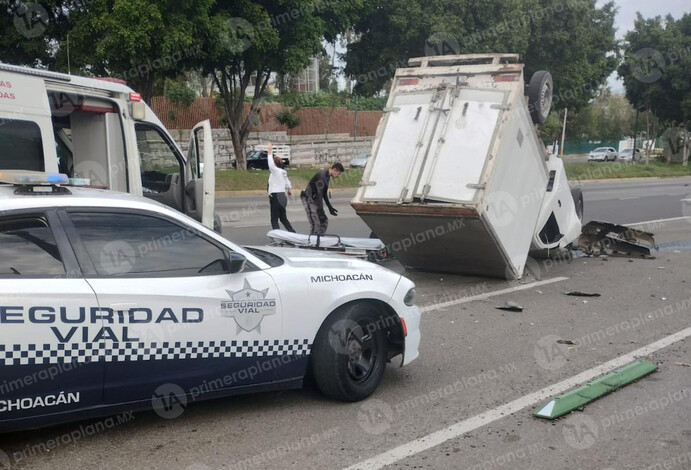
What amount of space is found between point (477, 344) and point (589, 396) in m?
1.62

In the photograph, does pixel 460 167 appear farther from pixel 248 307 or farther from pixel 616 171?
pixel 616 171

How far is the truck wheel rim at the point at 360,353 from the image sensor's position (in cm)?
522

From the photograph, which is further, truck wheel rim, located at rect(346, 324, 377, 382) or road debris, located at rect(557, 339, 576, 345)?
road debris, located at rect(557, 339, 576, 345)

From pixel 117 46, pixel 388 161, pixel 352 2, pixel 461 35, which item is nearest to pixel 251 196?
pixel 117 46

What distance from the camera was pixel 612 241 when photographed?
479 inches

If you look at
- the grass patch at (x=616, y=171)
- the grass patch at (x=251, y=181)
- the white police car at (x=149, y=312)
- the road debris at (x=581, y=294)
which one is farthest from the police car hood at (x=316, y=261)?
the grass patch at (x=616, y=171)

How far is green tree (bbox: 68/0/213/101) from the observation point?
20.5 meters

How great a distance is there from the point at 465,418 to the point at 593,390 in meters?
1.13

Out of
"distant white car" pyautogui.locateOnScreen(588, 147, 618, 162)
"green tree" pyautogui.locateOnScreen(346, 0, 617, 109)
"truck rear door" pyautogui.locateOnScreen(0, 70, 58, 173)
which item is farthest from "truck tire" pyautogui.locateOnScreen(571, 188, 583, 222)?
"distant white car" pyautogui.locateOnScreen(588, 147, 618, 162)

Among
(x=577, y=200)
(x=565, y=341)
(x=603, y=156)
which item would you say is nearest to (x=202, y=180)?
(x=565, y=341)

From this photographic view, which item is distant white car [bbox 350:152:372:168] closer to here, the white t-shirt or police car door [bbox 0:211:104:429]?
the white t-shirt

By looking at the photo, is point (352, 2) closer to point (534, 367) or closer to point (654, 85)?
point (534, 367)

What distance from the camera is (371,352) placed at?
5395 mm

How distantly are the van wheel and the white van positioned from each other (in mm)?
3466
